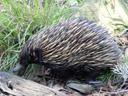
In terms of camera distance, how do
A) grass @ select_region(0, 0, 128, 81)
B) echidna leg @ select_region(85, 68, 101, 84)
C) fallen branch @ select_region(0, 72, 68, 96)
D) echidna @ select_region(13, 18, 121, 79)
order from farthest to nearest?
grass @ select_region(0, 0, 128, 81)
echidna leg @ select_region(85, 68, 101, 84)
echidna @ select_region(13, 18, 121, 79)
fallen branch @ select_region(0, 72, 68, 96)

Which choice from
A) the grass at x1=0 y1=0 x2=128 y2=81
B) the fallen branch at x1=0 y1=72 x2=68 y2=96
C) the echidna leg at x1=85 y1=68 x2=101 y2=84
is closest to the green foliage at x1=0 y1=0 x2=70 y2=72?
the grass at x1=0 y1=0 x2=128 y2=81

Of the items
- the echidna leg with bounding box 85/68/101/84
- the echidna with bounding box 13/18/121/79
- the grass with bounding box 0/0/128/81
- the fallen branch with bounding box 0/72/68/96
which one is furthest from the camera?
the grass with bounding box 0/0/128/81

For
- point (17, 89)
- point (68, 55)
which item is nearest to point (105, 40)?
point (68, 55)

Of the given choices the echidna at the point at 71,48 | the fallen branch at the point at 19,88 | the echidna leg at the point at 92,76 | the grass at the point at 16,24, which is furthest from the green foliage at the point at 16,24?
the echidna leg at the point at 92,76

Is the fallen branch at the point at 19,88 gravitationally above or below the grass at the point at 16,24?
below

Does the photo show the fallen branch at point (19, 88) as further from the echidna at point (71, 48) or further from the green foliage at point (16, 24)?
the green foliage at point (16, 24)

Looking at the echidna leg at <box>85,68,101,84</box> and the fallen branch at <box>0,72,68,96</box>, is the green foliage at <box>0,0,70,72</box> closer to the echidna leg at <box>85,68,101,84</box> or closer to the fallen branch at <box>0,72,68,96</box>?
the fallen branch at <box>0,72,68,96</box>

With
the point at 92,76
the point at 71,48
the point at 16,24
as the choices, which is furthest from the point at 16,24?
the point at 92,76
